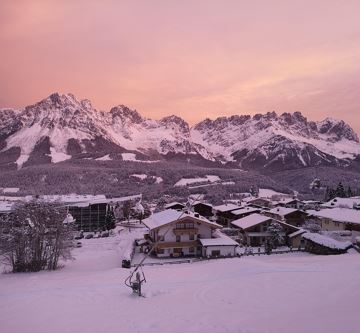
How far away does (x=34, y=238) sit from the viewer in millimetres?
36688

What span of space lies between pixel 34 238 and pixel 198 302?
23.0 metres

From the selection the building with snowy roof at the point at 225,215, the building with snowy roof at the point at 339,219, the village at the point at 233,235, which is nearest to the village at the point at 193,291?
the village at the point at 233,235

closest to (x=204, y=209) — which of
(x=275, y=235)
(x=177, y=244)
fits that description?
(x=275, y=235)

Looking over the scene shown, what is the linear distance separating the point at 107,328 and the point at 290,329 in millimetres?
7256

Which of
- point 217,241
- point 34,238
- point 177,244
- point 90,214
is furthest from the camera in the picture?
point 90,214

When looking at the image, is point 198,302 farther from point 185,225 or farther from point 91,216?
point 91,216

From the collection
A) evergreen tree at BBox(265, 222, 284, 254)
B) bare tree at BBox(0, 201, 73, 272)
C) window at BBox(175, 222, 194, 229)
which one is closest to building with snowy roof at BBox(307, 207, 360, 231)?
evergreen tree at BBox(265, 222, 284, 254)

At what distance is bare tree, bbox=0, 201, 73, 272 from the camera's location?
3584cm

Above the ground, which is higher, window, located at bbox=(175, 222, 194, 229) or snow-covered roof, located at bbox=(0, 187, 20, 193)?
snow-covered roof, located at bbox=(0, 187, 20, 193)

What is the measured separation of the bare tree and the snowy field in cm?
742

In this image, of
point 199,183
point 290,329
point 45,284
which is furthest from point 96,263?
point 199,183

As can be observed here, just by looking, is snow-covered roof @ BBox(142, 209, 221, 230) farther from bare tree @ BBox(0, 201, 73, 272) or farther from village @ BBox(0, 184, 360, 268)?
bare tree @ BBox(0, 201, 73, 272)

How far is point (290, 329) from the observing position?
13.9 m

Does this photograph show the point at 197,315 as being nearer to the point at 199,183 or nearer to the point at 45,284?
the point at 45,284
